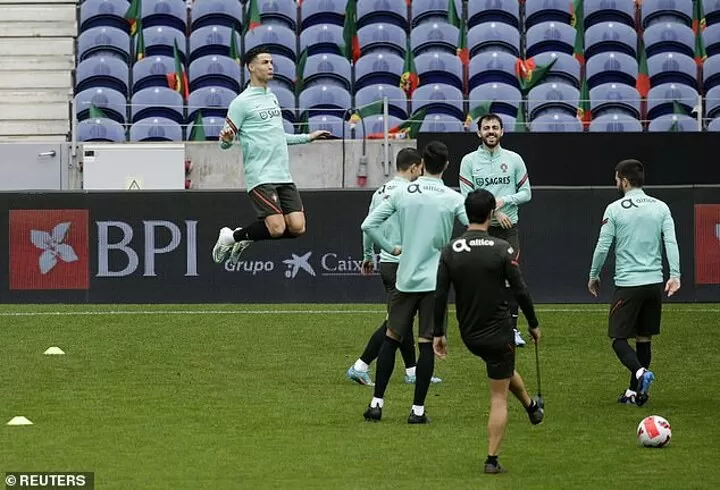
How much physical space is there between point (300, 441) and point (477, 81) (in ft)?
47.5

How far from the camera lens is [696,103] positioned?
867 inches

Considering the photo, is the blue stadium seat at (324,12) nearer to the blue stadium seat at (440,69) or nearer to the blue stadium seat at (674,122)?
the blue stadium seat at (440,69)

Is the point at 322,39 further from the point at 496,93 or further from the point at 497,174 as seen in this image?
the point at 497,174

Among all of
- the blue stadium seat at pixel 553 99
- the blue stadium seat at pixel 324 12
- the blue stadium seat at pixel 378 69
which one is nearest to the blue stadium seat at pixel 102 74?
the blue stadium seat at pixel 324 12

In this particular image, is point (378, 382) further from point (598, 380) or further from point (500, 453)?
point (598, 380)

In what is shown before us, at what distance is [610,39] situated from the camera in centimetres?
2516

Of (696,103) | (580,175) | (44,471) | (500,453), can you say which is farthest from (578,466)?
(696,103)

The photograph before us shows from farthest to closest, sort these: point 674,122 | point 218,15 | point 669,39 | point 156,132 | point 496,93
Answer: point 218,15, point 669,39, point 496,93, point 156,132, point 674,122

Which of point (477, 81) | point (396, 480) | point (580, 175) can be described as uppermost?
point (477, 81)

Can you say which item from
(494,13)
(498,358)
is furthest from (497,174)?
(494,13)

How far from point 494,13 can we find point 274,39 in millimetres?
3654

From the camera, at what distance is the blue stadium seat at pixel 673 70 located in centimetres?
2458

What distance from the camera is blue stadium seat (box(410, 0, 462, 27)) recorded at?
25859 mm

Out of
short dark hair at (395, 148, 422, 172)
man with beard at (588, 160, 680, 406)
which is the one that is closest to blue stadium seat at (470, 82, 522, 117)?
man with beard at (588, 160, 680, 406)
